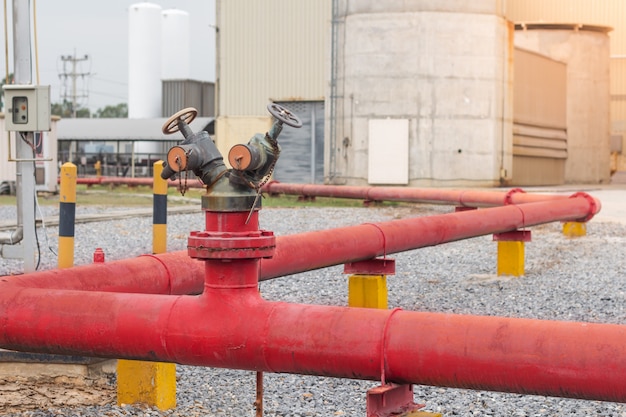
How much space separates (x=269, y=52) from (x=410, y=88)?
674 centimetres

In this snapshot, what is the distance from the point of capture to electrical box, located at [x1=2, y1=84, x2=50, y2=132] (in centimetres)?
779

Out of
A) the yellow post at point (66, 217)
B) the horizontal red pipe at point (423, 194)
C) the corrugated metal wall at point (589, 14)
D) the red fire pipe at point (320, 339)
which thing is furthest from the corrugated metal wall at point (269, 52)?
the red fire pipe at point (320, 339)

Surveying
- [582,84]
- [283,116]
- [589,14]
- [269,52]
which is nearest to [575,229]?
[283,116]

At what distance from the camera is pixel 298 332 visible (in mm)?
3631

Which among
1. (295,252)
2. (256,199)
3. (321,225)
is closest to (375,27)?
(321,225)

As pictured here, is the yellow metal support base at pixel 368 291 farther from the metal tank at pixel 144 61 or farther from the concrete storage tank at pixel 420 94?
the metal tank at pixel 144 61

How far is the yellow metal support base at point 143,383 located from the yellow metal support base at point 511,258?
604cm

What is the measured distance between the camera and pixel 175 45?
54.2 m

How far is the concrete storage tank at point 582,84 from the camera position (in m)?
37.4

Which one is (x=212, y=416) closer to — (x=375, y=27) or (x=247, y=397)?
(x=247, y=397)

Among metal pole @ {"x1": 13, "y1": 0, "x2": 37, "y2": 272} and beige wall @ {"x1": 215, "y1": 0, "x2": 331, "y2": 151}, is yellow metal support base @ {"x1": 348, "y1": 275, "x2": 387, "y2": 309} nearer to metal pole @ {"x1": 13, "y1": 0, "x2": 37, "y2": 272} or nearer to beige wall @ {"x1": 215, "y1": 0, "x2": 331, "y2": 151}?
metal pole @ {"x1": 13, "y1": 0, "x2": 37, "y2": 272}

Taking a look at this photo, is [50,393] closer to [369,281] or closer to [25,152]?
[369,281]

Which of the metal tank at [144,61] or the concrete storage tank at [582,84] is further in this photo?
the metal tank at [144,61]

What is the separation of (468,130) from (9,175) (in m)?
13.3
